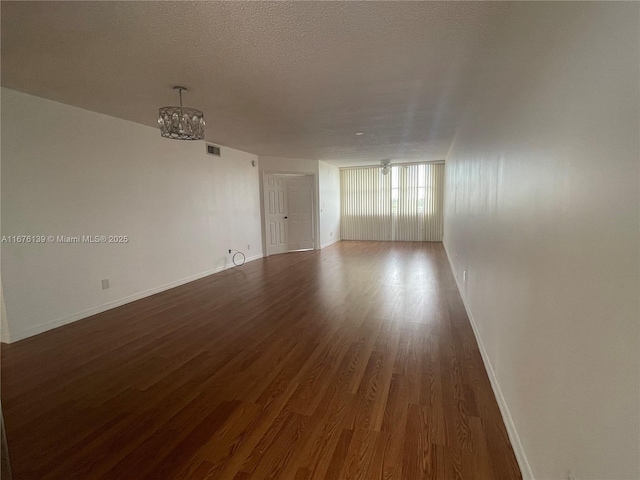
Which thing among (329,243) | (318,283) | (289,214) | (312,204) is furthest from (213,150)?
(329,243)

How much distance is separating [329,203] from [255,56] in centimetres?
654

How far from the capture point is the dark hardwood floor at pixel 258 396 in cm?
152

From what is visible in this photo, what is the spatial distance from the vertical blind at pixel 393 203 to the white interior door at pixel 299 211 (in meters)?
2.20

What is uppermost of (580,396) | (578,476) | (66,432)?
(580,396)

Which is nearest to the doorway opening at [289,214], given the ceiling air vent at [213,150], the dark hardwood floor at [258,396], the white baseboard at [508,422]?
the ceiling air vent at [213,150]

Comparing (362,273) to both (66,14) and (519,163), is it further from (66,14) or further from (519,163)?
(66,14)

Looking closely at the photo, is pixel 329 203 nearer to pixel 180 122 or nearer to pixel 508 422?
pixel 180 122

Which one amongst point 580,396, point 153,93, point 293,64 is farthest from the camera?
point 153,93

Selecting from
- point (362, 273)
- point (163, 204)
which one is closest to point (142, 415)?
point (163, 204)

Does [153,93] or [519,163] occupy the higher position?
[153,93]

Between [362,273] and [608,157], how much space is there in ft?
15.3

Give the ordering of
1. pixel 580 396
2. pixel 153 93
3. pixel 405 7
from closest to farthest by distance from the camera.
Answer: pixel 580 396 < pixel 405 7 < pixel 153 93

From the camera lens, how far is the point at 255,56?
7.41 feet

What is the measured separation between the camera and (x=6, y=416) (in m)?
1.92
